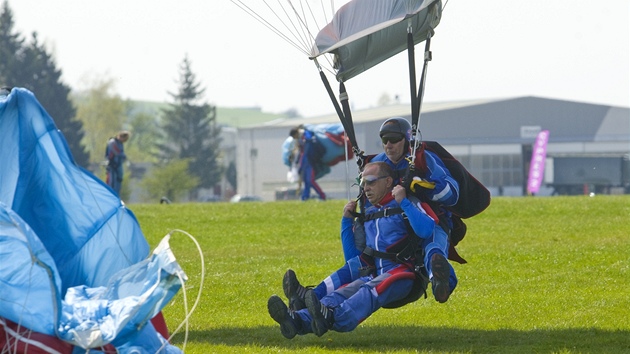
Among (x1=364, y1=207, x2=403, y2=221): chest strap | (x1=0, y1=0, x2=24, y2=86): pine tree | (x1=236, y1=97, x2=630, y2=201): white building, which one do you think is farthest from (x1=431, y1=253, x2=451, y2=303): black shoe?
(x1=0, y1=0, x2=24, y2=86): pine tree

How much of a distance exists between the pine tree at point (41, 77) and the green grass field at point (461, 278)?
5405cm

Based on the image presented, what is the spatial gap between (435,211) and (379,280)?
2.73 ft

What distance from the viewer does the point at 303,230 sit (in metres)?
17.3

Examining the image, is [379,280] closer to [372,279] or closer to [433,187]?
[372,279]

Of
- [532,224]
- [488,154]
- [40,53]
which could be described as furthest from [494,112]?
[532,224]

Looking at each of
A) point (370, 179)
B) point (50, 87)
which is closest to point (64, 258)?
point (370, 179)

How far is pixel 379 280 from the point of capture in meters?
7.81

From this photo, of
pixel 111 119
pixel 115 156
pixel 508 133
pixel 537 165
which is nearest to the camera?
pixel 115 156

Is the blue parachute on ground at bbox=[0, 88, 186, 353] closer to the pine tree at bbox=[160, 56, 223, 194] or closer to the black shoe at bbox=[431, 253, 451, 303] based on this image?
the black shoe at bbox=[431, 253, 451, 303]

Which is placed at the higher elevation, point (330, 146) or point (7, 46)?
point (7, 46)

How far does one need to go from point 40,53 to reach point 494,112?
32206 millimetres

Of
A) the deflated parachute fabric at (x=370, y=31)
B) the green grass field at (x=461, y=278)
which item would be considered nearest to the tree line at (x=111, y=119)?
the green grass field at (x=461, y=278)

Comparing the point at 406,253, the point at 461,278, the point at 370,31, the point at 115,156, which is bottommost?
the point at 461,278

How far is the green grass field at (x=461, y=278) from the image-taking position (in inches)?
318
